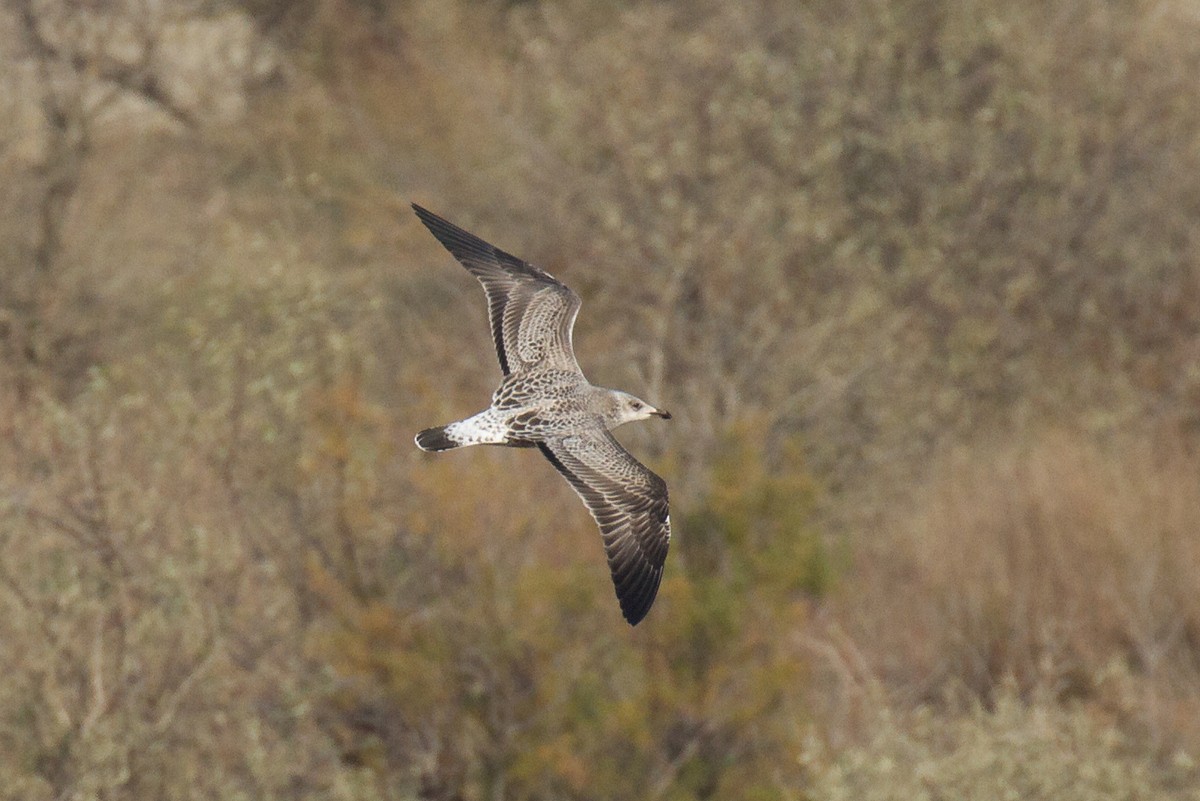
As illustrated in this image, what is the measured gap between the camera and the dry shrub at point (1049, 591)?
17188 millimetres

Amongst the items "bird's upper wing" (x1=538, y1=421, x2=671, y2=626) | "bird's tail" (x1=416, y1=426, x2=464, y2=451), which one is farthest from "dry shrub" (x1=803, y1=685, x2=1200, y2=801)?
"bird's tail" (x1=416, y1=426, x2=464, y2=451)

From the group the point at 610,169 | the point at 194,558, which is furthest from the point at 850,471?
the point at 194,558

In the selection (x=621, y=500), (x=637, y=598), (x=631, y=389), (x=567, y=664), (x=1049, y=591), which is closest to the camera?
(x=637, y=598)

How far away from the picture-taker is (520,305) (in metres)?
10.8

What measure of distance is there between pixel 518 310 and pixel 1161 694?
8057 millimetres

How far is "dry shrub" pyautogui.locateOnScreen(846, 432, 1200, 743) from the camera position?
17.2 meters

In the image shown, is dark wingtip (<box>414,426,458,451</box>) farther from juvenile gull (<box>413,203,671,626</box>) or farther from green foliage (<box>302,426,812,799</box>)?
green foliage (<box>302,426,812,799</box>)

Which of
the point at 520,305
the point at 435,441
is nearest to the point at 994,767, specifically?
the point at 520,305

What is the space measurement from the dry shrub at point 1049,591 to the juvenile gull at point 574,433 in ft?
23.2

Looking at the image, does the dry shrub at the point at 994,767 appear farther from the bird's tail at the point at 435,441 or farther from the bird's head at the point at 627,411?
the bird's tail at the point at 435,441

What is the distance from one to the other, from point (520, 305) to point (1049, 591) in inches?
322

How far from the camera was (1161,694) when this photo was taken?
658 inches

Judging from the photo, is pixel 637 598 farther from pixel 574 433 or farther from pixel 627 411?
pixel 627 411

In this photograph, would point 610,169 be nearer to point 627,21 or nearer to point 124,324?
point 627,21
